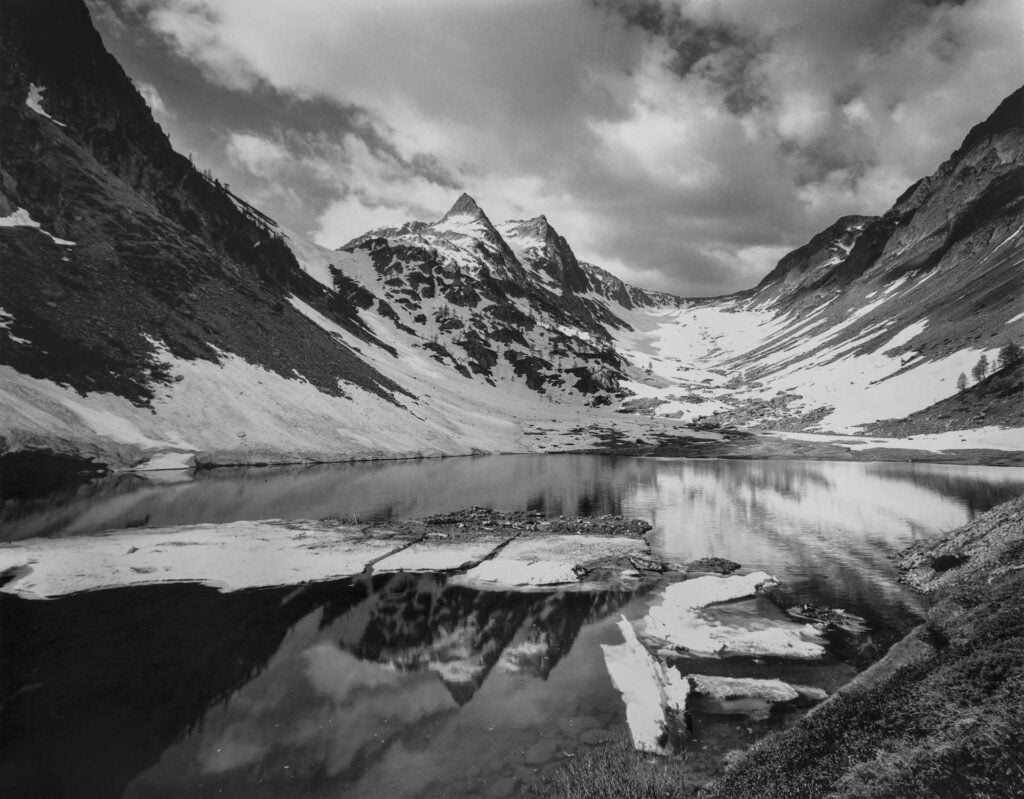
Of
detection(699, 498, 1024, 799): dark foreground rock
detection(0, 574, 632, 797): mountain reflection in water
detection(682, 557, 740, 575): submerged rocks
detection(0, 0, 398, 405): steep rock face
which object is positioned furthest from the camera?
detection(0, 0, 398, 405): steep rock face

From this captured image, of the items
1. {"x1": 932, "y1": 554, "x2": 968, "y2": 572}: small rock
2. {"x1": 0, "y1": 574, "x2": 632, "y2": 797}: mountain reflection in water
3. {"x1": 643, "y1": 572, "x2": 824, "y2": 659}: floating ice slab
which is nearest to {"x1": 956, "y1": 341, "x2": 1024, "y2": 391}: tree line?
{"x1": 932, "y1": 554, "x2": 968, "y2": 572}: small rock

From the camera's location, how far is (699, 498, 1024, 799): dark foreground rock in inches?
311

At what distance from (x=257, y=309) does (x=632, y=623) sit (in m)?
104

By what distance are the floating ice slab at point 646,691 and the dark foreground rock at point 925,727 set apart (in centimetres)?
233

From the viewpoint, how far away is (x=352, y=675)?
17062mm

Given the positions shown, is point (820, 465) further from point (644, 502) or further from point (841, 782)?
point (841, 782)

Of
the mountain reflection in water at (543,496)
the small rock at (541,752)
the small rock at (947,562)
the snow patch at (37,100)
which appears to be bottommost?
the small rock at (541,752)

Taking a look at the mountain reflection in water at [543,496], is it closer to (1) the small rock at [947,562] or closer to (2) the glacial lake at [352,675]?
(2) the glacial lake at [352,675]

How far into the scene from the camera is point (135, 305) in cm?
8062

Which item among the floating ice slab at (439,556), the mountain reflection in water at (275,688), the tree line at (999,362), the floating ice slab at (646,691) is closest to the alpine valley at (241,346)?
the tree line at (999,362)

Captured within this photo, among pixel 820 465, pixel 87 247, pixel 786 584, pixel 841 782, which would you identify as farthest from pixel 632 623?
pixel 87 247

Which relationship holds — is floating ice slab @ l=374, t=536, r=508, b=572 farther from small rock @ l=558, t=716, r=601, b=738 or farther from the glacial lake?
small rock @ l=558, t=716, r=601, b=738

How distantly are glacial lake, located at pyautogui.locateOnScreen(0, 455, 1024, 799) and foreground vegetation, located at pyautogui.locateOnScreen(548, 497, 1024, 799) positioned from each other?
1.68m

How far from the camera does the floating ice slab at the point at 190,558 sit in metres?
24.6
